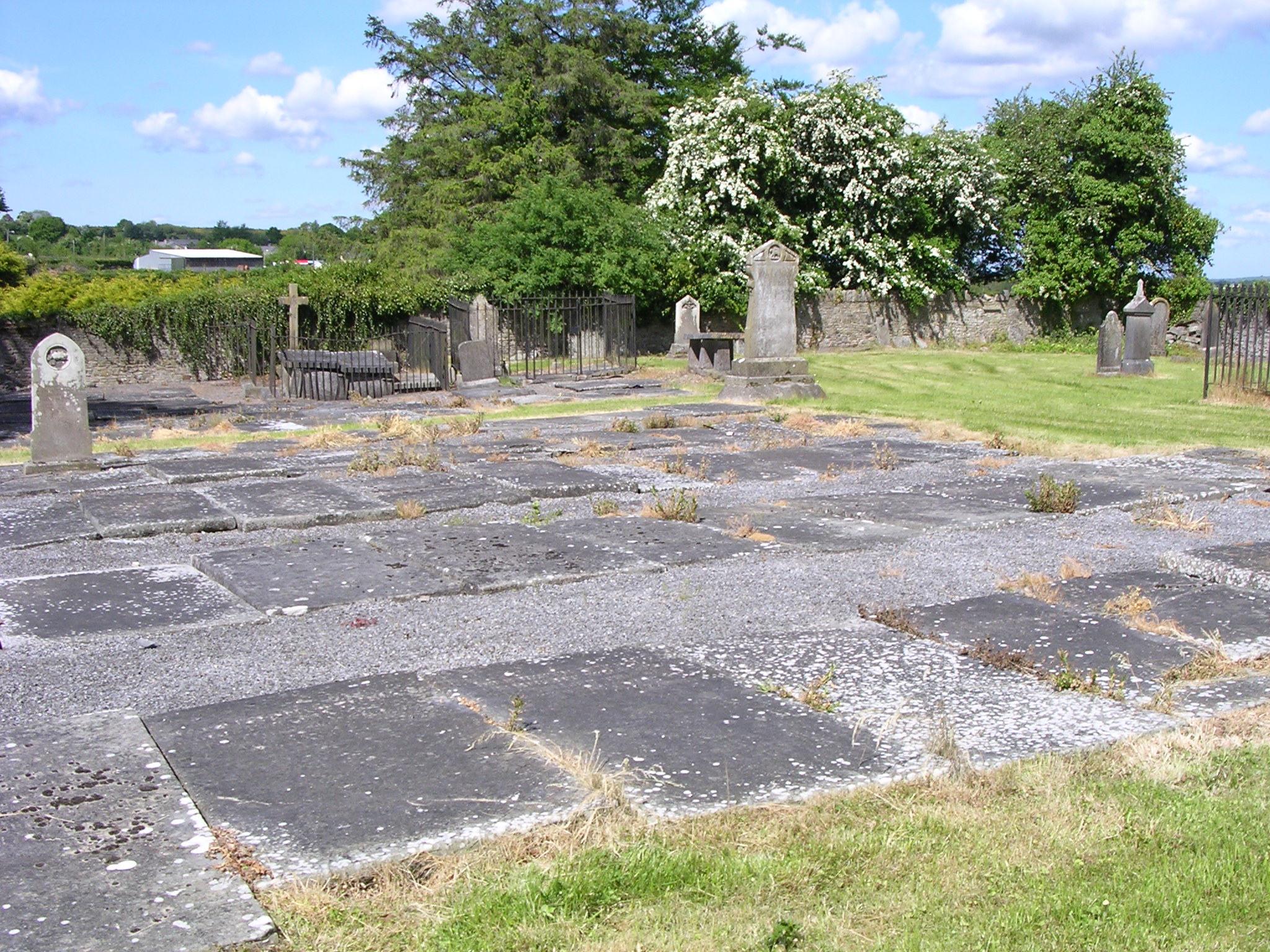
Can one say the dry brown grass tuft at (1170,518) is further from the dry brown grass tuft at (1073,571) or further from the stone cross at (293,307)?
the stone cross at (293,307)

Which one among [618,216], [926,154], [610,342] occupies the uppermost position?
[926,154]

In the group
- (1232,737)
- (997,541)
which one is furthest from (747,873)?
(997,541)

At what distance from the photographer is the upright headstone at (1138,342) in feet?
71.6

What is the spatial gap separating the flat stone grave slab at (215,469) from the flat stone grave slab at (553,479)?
185 cm

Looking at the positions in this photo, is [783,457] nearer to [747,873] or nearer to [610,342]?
[747,873]

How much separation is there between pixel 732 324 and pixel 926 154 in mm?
7634

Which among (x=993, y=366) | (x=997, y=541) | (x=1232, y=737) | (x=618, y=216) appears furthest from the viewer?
(x=618, y=216)

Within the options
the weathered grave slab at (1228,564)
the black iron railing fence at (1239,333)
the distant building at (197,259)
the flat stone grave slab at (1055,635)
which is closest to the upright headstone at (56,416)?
the flat stone grave slab at (1055,635)

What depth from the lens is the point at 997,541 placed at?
23.5 ft

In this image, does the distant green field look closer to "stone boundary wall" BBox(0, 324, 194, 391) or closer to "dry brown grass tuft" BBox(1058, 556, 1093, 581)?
"dry brown grass tuft" BBox(1058, 556, 1093, 581)

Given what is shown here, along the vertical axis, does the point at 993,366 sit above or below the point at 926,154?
below

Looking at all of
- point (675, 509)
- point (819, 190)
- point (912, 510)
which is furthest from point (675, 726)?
point (819, 190)

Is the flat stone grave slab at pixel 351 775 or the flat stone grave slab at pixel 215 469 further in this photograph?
the flat stone grave slab at pixel 215 469

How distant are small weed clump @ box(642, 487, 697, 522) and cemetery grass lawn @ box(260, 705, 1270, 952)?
4502 mm
